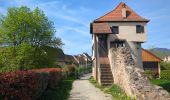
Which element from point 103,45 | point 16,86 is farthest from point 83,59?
point 16,86

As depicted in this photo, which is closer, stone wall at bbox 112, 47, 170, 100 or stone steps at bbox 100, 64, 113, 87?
stone wall at bbox 112, 47, 170, 100

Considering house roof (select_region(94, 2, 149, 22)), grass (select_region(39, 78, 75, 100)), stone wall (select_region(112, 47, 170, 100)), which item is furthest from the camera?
house roof (select_region(94, 2, 149, 22))

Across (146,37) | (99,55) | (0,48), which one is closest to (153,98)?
(99,55)

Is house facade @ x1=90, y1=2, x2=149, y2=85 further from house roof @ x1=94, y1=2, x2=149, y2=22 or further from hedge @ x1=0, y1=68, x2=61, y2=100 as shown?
hedge @ x1=0, y1=68, x2=61, y2=100

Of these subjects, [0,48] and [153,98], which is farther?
[0,48]

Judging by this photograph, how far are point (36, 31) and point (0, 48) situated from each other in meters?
6.69

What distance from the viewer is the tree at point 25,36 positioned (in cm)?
5259

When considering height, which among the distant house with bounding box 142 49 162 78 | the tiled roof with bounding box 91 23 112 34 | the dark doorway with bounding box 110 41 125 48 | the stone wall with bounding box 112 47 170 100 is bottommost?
the stone wall with bounding box 112 47 170 100

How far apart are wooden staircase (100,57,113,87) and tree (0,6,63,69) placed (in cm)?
2238

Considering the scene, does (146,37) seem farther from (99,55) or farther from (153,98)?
(153,98)

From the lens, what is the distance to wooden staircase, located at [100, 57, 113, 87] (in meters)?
28.8

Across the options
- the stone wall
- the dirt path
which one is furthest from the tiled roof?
the stone wall

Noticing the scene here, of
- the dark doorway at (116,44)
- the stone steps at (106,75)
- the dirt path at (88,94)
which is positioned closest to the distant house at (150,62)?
the dark doorway at (116,44)

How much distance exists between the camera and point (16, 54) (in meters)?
52.6
